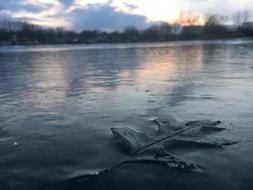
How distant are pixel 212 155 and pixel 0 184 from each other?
3313 mm

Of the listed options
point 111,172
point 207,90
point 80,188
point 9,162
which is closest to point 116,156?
point 111,172

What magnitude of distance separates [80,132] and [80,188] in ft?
8.91

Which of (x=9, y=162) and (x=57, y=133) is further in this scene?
(x=57, y=133)

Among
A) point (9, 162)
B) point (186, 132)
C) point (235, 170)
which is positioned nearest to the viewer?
point (235, 170)

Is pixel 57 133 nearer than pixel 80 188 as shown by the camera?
No

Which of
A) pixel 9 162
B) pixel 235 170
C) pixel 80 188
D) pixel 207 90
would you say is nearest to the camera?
pixel 80 188

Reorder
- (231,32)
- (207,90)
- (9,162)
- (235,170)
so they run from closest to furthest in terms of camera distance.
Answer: (235,170) → (9,162) → (207,90) → (231,32)

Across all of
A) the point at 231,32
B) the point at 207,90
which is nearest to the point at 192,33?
the point at 231,32

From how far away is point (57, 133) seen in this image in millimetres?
7836

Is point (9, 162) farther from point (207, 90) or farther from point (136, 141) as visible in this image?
point (207, 90)

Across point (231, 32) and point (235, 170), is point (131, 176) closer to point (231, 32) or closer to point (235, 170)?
point (235, 170)

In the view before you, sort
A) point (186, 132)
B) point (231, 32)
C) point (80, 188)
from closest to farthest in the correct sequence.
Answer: point (80, 188) < point (186, 132) < point (231, 32)

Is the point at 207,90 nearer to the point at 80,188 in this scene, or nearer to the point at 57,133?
the point at 57,133

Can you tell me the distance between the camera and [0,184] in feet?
17.6
